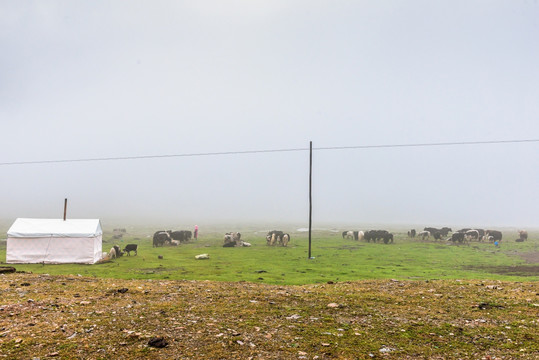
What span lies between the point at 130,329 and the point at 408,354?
7231 millimetres

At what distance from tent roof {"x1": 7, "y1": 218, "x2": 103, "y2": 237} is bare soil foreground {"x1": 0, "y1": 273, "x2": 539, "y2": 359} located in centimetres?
1413

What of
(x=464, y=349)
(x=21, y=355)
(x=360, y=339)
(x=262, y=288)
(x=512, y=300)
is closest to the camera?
(x=21, y=355)

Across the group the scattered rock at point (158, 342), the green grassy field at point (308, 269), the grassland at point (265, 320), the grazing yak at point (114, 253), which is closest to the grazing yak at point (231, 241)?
the green grassy field at point (308, 269)

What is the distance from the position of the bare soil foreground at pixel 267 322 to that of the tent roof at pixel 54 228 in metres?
14.1

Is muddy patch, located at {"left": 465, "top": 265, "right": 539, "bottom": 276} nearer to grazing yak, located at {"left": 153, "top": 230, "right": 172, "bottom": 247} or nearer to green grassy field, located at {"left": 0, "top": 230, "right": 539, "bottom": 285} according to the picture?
green grassy field, located at {"left": 0, "top": 230, "right": 539, "bottom": 285}

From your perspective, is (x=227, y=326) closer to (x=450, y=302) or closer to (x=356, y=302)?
(x=356, y=302)

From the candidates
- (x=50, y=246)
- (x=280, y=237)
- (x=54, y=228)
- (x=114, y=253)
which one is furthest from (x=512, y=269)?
(x=54, y=228)

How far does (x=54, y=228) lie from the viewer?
28578mm

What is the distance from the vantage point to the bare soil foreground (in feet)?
25.5

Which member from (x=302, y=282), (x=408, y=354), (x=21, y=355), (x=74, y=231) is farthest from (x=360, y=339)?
(x=74, y=231)

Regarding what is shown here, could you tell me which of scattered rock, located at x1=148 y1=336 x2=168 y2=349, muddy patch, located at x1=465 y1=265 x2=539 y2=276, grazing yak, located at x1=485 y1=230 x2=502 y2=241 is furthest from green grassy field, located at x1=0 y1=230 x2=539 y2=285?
grazing yak, located at x1=485 y1=230 x2=502 y2=241

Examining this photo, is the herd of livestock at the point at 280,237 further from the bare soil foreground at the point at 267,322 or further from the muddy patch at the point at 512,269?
the bare soil foreground at the point at 267,322

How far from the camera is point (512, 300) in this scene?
12.2 m

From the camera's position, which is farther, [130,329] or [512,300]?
[512,300]
